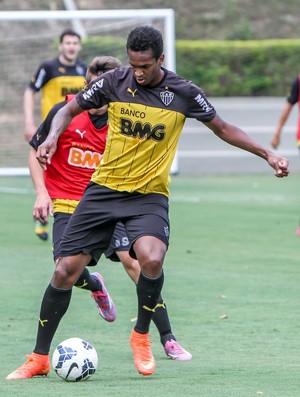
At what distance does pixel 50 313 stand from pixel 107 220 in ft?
2.10

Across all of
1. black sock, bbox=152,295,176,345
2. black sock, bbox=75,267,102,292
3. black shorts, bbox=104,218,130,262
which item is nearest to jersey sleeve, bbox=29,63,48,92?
black sock, bbox=75,267,102,292

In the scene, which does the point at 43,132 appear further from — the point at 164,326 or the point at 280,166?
the point at 280,166

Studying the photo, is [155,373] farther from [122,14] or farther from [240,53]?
[240,53]

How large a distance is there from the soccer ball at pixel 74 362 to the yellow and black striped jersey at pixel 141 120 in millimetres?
979

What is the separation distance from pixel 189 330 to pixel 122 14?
10370 millimetres

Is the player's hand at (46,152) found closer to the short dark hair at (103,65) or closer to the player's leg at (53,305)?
the player's leg at (53,305)

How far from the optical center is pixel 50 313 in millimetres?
6523

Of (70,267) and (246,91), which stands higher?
(70,267)

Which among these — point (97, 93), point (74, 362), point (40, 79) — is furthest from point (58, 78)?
point (74, 362)

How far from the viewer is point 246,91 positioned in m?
33.4

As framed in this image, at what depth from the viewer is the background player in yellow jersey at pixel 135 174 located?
21.2 ft

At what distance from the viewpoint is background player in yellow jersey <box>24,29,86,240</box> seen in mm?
13109

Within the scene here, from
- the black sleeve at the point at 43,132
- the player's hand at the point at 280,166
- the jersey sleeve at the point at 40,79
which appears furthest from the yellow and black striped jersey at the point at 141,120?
the jersey sleeve at the point at 40,79

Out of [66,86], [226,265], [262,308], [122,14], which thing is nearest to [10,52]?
[122,14]
